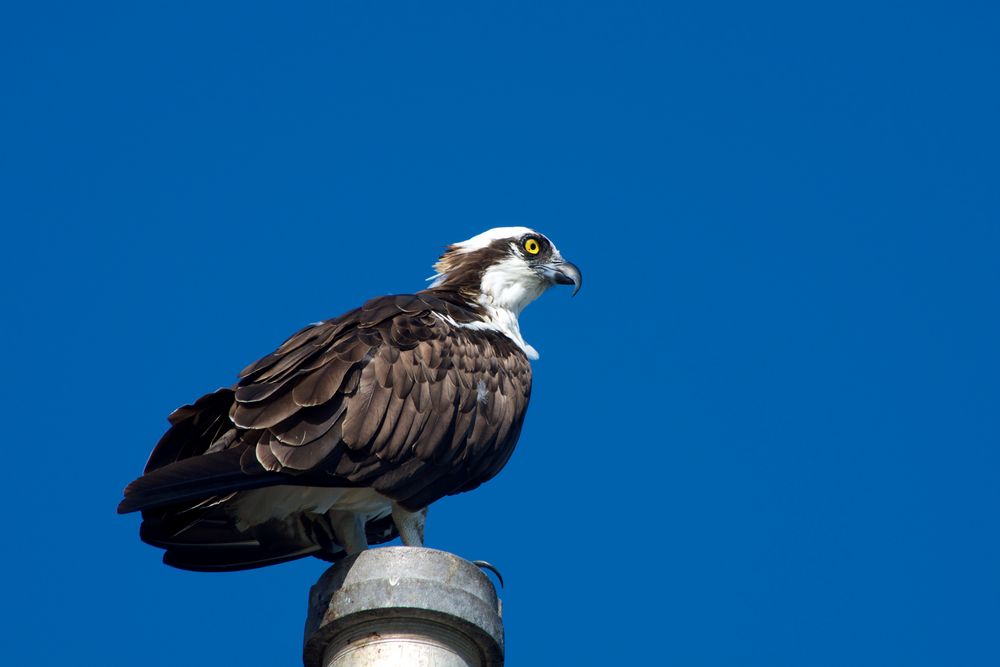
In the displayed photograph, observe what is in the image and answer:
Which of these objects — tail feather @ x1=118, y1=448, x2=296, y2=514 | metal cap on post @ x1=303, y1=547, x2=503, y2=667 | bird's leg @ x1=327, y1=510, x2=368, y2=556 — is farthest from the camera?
bird's leg @ x1=327, y1=510, x2=368, y2=556

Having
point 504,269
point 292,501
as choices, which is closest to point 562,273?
point 504,269

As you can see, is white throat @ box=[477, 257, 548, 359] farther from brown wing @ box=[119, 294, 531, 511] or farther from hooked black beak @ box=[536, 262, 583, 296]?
brown wing @ box=[119, 294, 531, 511]

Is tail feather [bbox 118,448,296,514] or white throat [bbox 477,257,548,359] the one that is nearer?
tail feather [bbox 118,448,296,514]

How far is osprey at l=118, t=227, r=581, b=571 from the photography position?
7.46 m

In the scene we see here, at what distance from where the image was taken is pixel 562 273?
35.6ft


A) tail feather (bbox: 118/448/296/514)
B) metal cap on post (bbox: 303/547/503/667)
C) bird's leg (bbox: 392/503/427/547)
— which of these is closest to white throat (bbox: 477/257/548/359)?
bird's leg (bbox: 392/503/427/547)

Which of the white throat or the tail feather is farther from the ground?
the white throat

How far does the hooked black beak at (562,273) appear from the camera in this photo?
10.8 meters

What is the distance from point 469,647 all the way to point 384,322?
2564 mm

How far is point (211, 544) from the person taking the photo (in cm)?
804

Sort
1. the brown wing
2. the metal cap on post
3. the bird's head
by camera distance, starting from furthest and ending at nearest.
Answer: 1. the bird's head
2. the brown wing
3. the metal cap on post

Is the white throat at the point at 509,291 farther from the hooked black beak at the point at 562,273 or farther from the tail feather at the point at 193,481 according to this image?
the tail feather at the point at 193,481

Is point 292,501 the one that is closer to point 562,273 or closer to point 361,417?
point 361,417

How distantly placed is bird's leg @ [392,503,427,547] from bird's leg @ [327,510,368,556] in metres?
0.27
